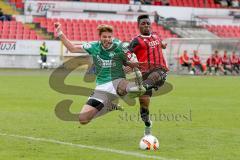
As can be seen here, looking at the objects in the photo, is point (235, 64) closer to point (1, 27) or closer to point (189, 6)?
point (189, 6)

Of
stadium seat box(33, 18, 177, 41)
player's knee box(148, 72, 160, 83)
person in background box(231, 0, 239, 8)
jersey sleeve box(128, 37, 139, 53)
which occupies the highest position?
jersey sleeve box(128, 37, 139, 53)

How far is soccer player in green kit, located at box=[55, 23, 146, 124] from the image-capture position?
36.2 ft

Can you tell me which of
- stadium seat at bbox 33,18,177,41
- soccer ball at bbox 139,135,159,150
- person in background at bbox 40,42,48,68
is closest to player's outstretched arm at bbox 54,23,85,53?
soccer ball at bbox 139,135,159,150

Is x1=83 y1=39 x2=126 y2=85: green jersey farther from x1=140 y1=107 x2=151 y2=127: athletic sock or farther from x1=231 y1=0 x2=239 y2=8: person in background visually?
x1=231 y1=0 x2=239 y2=8: person in background

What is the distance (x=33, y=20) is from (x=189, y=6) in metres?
14.2

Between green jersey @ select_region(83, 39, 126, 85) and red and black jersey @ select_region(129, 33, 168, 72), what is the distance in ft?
1.89

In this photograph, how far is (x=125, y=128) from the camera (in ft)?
43.8

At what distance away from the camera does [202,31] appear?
50.4 metres

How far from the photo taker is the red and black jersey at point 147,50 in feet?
38.4

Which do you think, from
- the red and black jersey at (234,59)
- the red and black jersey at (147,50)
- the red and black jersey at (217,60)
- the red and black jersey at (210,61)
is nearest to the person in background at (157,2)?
the red and black jersey at (234,59)

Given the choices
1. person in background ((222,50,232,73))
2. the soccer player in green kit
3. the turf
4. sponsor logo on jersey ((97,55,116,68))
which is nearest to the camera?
the turf

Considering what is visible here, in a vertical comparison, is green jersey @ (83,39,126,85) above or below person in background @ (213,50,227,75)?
above

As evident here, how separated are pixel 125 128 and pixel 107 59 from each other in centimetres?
261

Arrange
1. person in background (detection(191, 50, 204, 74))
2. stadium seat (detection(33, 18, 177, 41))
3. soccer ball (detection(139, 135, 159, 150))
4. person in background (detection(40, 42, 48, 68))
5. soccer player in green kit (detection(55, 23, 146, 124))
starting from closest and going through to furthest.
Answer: soccer ball (detection(139, 135, 159, 150)) < soccer player in green kit (detection(55, 23, 146, 124)) < person in background (detection(40, 42, 48, 68)) < person in background (detection(191, 50, 204, 74)) < stadium seat (detection(33, 18, 177, 41))
